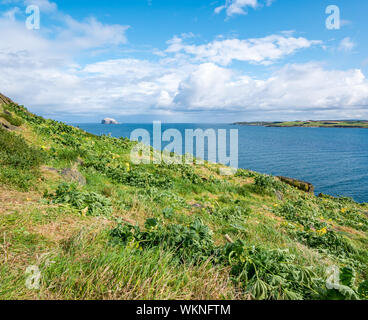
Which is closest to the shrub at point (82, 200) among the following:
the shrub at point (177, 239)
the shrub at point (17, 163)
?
the shrub at point (17, 163)

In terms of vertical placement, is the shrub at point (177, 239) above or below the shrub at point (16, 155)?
below

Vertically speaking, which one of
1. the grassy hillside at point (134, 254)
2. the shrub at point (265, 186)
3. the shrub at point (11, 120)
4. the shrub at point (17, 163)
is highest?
the shrub at point (11, 120)

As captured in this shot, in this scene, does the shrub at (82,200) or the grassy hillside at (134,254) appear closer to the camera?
the grassy hillside at (134,254)

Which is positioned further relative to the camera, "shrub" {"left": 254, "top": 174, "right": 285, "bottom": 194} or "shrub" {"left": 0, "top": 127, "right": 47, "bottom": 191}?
"shrub" {"left": 254, "top": 174, "right": 285, "bottom": 194}

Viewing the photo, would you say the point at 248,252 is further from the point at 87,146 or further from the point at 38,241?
the point at 87,146

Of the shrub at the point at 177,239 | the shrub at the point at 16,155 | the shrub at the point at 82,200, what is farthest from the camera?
the shrub at the point at 16,155

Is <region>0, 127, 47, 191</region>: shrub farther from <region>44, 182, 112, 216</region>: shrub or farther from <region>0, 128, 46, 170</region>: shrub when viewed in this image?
<region>44, 182, 112, 216</region>: shrub

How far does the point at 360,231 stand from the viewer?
11305 mm

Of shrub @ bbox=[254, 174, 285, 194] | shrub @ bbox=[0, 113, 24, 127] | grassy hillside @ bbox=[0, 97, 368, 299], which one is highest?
shrub @ bbox=[0, 113, 24, 127]

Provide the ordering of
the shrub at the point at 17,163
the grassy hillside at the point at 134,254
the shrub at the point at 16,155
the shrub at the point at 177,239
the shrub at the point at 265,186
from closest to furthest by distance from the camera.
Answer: the grassy hillside at the point at 134,254 < the shrub at the point at 177,239 < the shrub at the point at 17,163 < the shrub at the point at 16,155 < the shrub at the point at 265,186

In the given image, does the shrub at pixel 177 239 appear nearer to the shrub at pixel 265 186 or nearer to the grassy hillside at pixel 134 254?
the grassy hillside at pixel 134 254

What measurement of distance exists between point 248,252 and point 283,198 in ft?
44.0

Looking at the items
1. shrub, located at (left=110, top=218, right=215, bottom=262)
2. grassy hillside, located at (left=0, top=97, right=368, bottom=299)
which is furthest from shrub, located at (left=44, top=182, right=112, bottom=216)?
shrub, located at (left=110, top=218, right=215, bottom=262)
